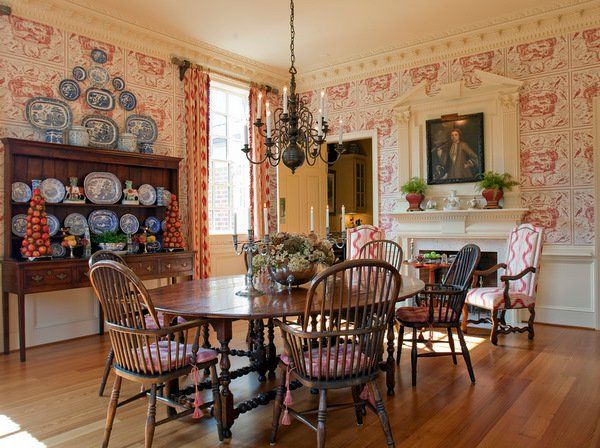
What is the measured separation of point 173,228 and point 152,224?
0.25 meters

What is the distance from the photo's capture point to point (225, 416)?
2527mm

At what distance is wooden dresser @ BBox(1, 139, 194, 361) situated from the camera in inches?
160

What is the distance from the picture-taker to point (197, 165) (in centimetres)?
586

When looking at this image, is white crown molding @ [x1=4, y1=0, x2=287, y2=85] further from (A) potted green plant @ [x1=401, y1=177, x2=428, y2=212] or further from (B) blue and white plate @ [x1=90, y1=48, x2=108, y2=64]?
(A) potted green plant @ [x1=401, y1=177, x2=428, y2=212]

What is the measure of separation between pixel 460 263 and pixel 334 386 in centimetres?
175

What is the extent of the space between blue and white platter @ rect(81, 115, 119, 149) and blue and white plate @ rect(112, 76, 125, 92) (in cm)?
38

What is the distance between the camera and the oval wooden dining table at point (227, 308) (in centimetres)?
231

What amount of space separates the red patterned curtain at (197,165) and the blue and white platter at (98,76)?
1.01m

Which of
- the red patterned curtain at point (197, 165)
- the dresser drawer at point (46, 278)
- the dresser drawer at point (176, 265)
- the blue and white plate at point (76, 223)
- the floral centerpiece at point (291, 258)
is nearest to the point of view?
the floral centerpiece at point (291, 258)

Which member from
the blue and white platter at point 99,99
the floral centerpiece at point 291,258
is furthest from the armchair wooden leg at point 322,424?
the blue and white platter at point 99,99

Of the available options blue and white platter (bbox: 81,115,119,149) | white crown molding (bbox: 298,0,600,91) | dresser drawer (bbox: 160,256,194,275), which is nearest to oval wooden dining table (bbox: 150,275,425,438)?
dresser drawer (bbox: 160,256,194,275)

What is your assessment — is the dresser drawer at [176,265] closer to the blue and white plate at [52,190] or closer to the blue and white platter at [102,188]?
the blue and white platter at [102,188]

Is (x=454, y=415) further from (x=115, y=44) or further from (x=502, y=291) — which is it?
(x=115, y=44)

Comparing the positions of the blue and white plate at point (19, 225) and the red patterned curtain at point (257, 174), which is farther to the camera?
the red patterned curtain at point (257, 174)
